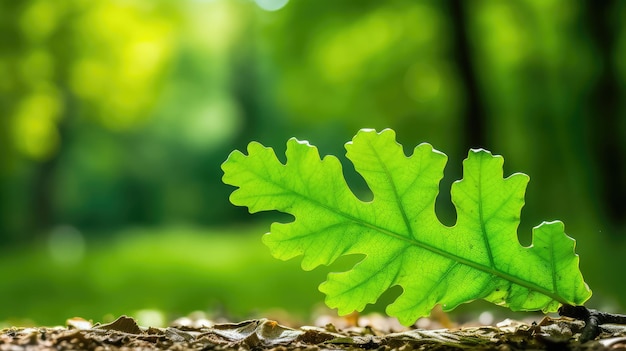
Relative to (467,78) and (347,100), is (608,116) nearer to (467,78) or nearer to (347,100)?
(467,78)

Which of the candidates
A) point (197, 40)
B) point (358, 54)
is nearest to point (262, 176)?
point (358, 54)

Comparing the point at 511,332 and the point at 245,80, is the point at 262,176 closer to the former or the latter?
the point at 511,332

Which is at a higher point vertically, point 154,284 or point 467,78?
point 467,78

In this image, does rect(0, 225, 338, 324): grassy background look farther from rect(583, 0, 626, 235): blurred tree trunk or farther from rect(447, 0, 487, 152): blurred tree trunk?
rect(583, 0, 626, 235): blurred tree trunk

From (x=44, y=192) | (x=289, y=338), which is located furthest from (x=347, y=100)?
(x=289, y=338)

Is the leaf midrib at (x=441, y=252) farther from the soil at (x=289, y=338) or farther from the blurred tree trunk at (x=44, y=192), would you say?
the blurred tree trunk at (x=44, y=192)

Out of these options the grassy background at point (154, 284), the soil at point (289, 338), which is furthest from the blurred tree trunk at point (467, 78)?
the soil at point (289, 338)

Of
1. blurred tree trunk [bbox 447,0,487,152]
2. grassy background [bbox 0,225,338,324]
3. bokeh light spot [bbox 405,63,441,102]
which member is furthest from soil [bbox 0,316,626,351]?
bokeh light spot [bbox 405,63,441,102]
